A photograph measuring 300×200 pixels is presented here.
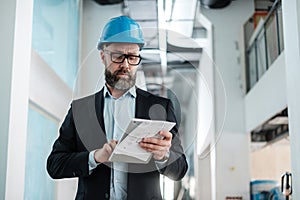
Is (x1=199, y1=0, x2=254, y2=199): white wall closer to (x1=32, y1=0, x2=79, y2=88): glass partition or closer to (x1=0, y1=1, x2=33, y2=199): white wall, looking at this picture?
(x1=32, y1=0, x2=79, y2=88): glass partition

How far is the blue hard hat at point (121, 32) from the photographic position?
2.06 m

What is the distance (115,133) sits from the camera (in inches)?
82.8

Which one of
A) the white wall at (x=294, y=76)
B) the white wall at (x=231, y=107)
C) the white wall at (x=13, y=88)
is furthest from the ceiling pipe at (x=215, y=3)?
the white wall at (x=13, y=88)

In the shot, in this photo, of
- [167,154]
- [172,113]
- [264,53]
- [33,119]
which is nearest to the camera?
[167,154]

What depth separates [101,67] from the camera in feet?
7.09

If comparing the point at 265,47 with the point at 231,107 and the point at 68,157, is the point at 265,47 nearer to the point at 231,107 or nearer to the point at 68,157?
the point at 231,107

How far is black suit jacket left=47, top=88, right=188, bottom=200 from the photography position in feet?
6.66

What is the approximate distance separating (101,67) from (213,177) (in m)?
3.43

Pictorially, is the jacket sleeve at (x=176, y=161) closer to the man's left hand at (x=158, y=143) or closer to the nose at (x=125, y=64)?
the man's left hand at (x=158, y=143)

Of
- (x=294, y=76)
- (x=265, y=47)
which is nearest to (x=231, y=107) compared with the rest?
(x=265, y=47)

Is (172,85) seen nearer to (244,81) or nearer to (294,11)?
(294,11)

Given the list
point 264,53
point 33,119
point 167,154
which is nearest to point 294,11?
point 167,154

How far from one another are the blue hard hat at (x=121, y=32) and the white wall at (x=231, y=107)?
3183 millimetres

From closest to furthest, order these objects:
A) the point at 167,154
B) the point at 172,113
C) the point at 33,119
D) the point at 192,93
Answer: the point at 167,154
the point at 172,113
the point at 192,93
the point at 33,119
